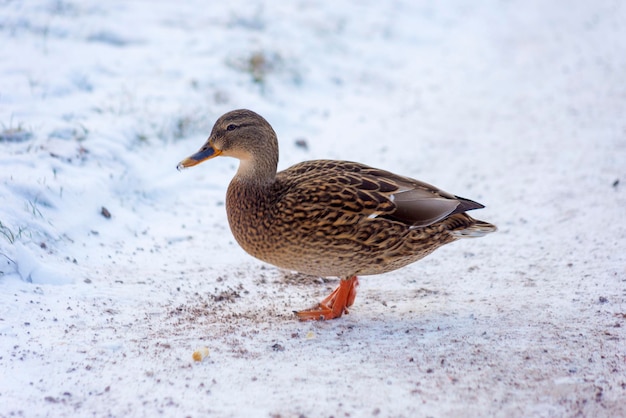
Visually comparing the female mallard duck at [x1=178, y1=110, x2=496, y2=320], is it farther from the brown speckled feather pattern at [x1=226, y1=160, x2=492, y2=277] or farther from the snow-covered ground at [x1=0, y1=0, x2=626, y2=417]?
the snow-covered ground at [x1=0, y1=0, x2=626, y2=417]

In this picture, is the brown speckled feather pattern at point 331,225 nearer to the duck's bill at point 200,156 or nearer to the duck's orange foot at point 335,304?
the duck's orange foot at point 335,304

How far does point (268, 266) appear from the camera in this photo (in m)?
5.23

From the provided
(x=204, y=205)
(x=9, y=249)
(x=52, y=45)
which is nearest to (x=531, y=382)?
(x=9, y=249)

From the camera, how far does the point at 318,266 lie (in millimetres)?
4230

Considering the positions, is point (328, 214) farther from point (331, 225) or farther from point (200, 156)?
point (200, 156)

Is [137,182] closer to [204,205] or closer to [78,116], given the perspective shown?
[204,205]

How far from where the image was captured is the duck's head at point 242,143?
14.9 feet

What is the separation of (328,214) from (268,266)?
1223 millimetres

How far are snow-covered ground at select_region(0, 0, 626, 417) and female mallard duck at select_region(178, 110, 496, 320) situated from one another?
0.35 m

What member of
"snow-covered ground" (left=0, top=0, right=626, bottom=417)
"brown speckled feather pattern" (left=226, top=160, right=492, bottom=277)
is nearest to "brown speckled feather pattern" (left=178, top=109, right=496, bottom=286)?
"brown speckled feather pattern" (left=226, top=160, right=492, bottom=277)

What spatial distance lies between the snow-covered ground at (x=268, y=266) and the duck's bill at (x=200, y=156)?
0.77 meters

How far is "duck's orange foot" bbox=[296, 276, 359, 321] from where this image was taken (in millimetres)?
4281

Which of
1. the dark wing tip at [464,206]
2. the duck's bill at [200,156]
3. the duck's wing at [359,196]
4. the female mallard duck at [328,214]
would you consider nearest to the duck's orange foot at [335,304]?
the female mallard duck at [328,214]

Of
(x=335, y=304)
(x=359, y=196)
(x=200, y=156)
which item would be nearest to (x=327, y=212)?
(x=359, y=196)
